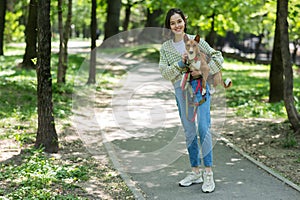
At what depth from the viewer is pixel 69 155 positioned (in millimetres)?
7828

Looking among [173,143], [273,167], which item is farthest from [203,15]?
[273,167]

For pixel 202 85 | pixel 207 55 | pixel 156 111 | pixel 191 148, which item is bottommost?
pixel 156 111

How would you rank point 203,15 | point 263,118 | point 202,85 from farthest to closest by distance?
point 203,15 → point 263,118 → point 202,85

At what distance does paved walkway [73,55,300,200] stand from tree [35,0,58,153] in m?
1.10

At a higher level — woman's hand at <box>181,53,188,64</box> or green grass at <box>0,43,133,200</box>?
woman's hand at <box>181,53,188,64</box>

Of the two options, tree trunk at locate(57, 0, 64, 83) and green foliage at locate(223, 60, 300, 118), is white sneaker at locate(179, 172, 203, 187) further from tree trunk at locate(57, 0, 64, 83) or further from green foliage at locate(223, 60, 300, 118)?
tree trunk at locate(57, 0, 64, 83)

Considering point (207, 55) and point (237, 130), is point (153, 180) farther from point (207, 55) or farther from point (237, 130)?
point (237, 130)

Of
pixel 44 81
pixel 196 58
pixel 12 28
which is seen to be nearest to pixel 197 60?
pixel 196 58

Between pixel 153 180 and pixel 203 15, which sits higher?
pixel 203 15

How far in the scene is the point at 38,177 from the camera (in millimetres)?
6312

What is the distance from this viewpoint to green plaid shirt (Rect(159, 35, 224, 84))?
585 cm

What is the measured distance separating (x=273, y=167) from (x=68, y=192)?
3.32 metres

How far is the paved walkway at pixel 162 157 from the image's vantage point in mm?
6173

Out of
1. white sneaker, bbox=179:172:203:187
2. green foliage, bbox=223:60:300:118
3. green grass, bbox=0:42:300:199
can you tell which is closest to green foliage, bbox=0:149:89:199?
green grass, bbox=0:42:300:199
